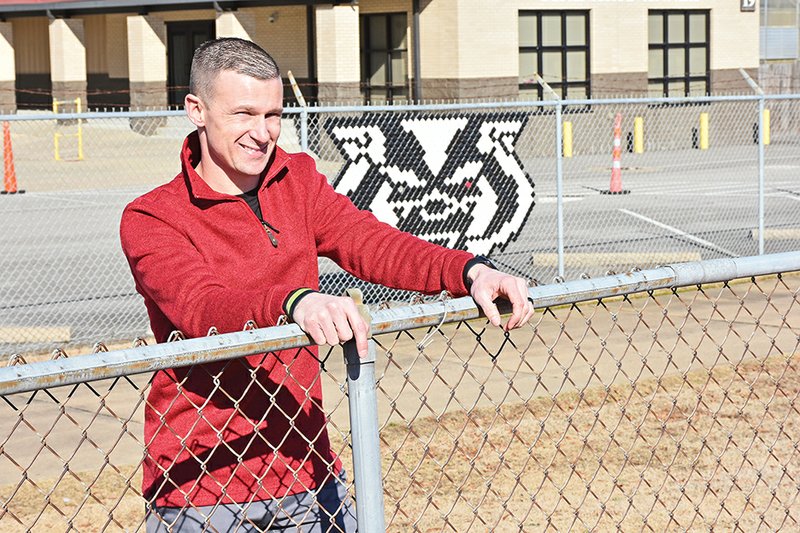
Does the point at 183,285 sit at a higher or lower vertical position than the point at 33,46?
lower

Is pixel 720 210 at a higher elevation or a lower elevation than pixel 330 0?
lower

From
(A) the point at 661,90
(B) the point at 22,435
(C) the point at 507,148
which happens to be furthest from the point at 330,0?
(B) the point at 22,435

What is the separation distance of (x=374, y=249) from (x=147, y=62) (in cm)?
3176

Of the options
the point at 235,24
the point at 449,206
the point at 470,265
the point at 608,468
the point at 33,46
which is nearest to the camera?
the point at 470,265

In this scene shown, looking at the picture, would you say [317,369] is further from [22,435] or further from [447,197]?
[447,197]

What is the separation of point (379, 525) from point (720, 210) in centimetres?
1596

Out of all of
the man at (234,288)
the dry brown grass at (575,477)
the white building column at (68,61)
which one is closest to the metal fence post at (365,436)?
the man at (234,288)

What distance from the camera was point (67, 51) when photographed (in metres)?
36.0

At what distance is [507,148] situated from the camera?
1242cm

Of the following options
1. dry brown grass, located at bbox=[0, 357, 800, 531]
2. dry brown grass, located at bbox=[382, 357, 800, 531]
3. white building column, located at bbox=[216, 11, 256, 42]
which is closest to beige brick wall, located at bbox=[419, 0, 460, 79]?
white building column, located at bbox=[216, 11, 256, 42]

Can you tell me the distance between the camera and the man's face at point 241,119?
10.3ft

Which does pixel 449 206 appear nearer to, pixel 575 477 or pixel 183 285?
pixel 575 477

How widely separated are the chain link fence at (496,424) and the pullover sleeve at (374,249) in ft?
0.49

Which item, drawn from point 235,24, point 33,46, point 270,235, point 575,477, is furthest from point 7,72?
point 270,235
